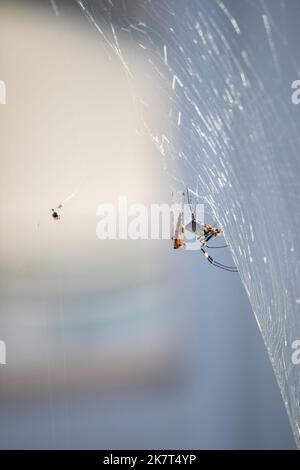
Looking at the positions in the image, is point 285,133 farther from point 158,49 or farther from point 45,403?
point 45,403

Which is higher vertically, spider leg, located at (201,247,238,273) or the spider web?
the spider web

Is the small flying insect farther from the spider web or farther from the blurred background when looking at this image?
the spider web

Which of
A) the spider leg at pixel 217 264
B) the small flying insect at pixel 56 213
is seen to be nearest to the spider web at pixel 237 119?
the spider leg at pixel 217 264

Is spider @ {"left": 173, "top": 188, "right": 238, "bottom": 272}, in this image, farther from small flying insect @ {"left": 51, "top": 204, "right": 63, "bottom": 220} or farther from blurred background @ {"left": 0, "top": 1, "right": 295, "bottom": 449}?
small flying insect @ {"left": 51, "top": 204, "right": 63, "bottom": 220}

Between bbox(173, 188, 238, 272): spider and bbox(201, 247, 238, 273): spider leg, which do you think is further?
bbox(201, 247, 238, 273): spider leg

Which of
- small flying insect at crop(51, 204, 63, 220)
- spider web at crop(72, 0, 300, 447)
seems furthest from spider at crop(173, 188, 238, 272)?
small flying insect at crop(51, 204, 63, 220)
